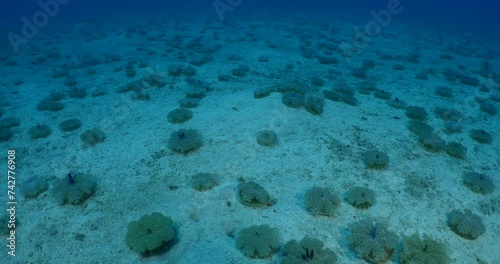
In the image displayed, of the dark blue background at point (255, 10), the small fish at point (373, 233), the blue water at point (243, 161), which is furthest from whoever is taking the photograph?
the dark blue background at point (255, 10)

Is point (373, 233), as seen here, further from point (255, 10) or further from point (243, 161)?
point (255, 10)

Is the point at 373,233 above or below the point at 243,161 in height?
above

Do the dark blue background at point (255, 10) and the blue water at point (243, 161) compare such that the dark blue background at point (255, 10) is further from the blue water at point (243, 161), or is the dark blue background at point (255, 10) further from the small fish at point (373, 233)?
the small fish at point (373, 233)

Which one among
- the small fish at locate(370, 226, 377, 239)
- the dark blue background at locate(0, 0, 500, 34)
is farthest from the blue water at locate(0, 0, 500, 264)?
the dark blue background at locate(0, 0, 500, 34)

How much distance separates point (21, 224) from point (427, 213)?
13.7 meters

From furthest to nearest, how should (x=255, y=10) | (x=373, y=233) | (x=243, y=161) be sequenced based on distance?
(x=255, y=10)
(x=243, y=161)
(x=373, y=233)

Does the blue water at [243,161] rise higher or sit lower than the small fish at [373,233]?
lower

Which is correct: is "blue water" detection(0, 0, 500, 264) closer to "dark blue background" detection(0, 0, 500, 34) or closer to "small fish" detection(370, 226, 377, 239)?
"small fish" detection(370, 226, 377, 239)

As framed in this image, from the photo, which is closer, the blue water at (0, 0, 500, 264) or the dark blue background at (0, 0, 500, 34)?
the blue water at (0, 0, 500, 264)

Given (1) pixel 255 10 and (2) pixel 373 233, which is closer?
(2) pixel 373 233

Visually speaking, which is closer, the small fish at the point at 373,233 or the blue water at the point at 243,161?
the small fish at the point at 373,233

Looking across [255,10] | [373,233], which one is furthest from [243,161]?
[255,10]

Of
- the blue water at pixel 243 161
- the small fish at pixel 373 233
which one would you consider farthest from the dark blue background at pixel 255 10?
the small fish at pixel 373 233

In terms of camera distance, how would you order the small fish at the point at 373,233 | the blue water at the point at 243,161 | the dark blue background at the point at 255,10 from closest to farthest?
the small fish at the point at 373,233
the blue water at the point at 243,161
the dark blue background at the point at 255,10
